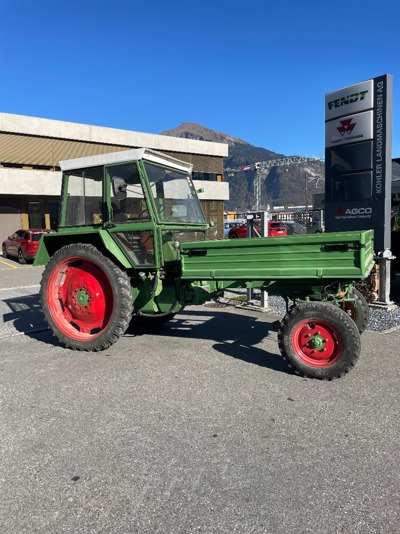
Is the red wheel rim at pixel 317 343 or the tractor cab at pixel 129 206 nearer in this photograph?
the red wheel rim at pixel 317 343

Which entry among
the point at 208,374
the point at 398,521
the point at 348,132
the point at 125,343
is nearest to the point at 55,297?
the point at 125,343

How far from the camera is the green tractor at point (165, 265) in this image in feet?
13.7

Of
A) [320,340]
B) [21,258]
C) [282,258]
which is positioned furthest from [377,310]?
[21,258]

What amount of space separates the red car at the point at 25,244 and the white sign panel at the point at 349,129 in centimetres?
1222

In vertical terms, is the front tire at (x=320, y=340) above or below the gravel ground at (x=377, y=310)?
above

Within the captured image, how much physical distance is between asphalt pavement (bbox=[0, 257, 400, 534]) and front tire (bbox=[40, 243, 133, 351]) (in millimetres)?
298

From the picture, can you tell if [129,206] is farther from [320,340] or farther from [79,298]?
[320,340]

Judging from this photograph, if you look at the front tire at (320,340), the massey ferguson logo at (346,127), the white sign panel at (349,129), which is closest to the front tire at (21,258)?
the white sign panel at (349,129)

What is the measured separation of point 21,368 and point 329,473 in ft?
11.8

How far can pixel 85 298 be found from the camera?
5395 millimetres

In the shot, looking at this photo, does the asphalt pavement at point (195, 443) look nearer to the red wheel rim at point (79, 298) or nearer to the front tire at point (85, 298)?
the front tire at point (85, 298)

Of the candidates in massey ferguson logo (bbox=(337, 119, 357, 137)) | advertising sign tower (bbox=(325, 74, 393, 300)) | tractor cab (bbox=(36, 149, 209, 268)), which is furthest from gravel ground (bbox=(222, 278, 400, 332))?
massey ferguson logo (bbox=(337, 119, 357, 137))

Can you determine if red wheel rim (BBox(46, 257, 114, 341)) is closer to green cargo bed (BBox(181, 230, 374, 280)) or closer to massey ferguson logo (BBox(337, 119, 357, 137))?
green cargo bed (BBox(181, 230, 374, 280))

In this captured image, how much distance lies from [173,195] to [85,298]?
1830 millimetres
